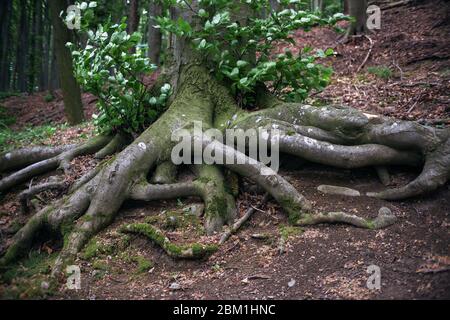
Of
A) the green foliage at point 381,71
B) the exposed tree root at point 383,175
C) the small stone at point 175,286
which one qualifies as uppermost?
the green foliage at point 381,71

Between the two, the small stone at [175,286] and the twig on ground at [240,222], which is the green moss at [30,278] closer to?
the small stone at [175,286]

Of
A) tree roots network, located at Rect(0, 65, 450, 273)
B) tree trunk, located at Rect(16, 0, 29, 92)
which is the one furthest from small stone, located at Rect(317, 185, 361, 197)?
tree trunk, located at Rect(16, 0, 29, 92)

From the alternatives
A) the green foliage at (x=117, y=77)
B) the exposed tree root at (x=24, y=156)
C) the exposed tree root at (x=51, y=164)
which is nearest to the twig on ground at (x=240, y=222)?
the green foliage at (x=117, y=77)

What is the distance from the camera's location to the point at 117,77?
5.83 m

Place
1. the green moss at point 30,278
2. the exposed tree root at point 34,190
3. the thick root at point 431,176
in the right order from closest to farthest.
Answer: the green moss at point 30,278
the thick root at point 431,176
the exposed tree root at point 34,190

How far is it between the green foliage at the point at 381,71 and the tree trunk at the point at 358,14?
3.27m

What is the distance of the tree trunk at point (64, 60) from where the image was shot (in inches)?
398

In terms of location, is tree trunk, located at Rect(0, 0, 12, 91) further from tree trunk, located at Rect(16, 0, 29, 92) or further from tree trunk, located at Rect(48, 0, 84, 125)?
tree trunk, located at Rect(48, 0, 84, 125)

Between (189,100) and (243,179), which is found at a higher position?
(189,100)

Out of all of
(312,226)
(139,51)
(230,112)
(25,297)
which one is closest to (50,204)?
(25,297)

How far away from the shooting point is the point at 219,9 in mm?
5957

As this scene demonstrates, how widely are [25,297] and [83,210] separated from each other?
1523 mm
